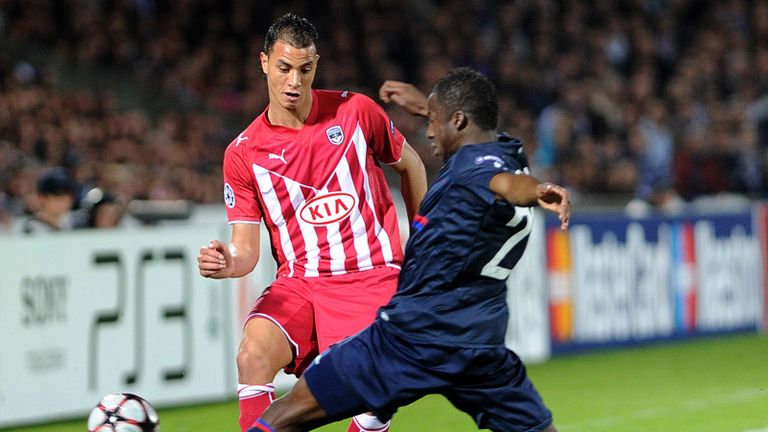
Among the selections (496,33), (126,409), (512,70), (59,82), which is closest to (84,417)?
(126,409)

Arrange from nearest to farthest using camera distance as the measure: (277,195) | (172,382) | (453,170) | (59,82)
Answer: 1. (453,170)
2. (277,195)
3. (172,382)
4. (59,82)

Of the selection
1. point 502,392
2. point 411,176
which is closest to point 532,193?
point 502,392

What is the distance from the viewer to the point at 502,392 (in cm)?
486

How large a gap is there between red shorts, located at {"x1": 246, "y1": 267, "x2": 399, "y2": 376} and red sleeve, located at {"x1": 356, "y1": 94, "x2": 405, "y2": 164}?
608 millimetres

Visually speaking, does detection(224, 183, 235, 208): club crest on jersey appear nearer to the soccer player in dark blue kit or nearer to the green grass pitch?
the soccer player in dark blue kit

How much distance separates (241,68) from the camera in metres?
17.1

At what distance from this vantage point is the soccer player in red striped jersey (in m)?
5.81

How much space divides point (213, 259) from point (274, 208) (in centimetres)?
69

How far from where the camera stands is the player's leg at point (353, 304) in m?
5.79

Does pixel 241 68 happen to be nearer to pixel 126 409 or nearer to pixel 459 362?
pixel 126 409

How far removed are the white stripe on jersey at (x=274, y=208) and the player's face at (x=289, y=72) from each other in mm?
338

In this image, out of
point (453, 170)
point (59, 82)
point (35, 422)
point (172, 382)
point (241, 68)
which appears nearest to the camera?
point (453, 170)

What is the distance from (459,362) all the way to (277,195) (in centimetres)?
151

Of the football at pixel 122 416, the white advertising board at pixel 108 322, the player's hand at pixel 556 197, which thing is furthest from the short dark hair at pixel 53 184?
the player's hand at pixel 556 197
